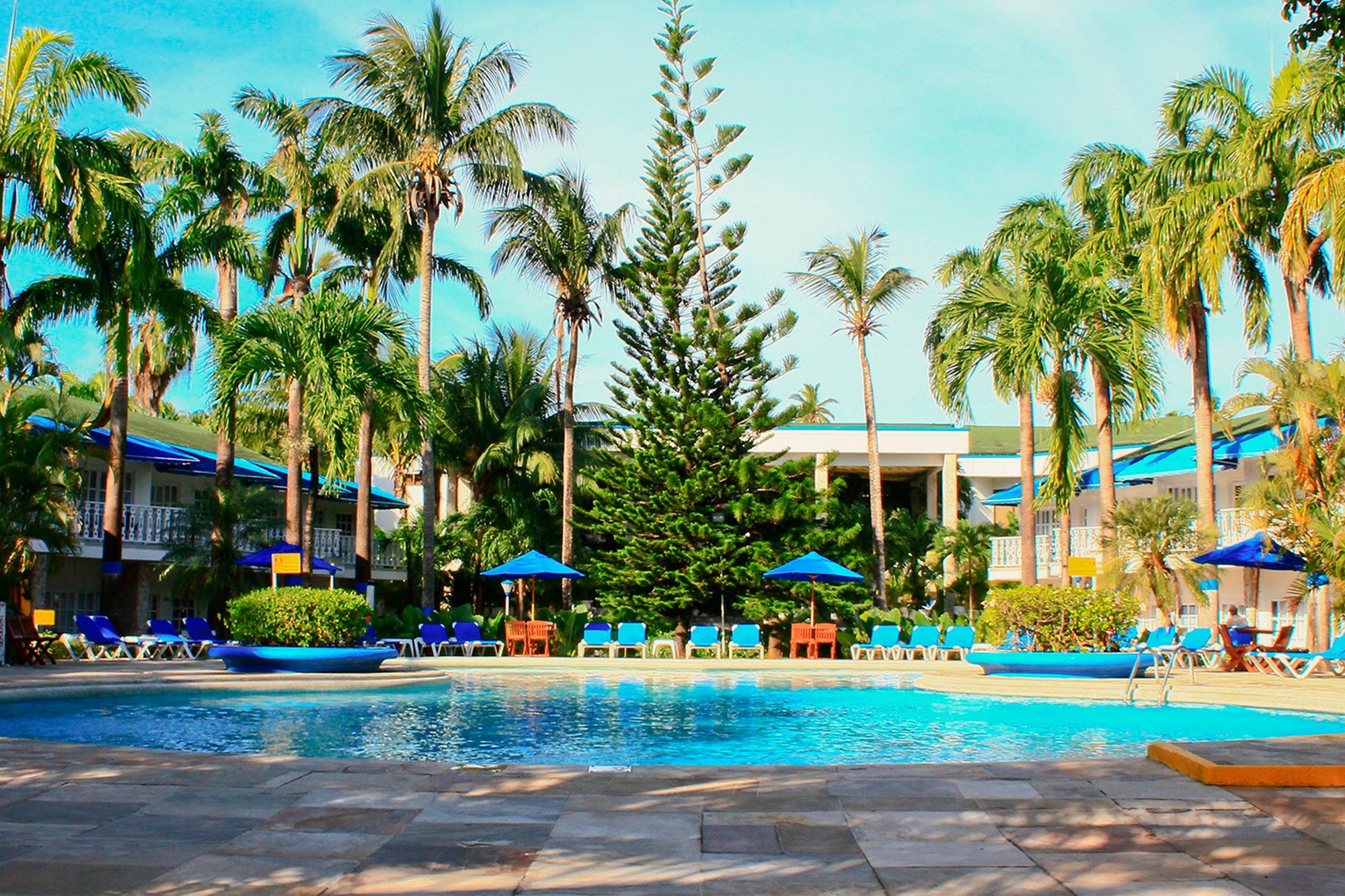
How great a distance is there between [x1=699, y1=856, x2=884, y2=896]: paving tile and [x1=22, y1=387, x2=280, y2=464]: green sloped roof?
2322 cm

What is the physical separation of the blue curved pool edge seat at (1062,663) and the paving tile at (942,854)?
33.8 ft

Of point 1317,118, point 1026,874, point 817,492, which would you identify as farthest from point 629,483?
point 1026,874

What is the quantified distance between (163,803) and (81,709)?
23.8 feet

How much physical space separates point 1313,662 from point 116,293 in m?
18.0

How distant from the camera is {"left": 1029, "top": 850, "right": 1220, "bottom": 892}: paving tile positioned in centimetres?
414

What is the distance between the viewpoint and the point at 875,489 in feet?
85.4

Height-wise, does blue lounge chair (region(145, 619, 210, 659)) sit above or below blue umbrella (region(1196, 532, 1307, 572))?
below

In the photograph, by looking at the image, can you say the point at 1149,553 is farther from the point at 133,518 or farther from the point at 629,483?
the point at 133,518

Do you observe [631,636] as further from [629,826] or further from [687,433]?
[629,826]

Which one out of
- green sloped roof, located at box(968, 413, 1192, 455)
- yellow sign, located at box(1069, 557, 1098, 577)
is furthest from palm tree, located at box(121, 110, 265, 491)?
green sloped roof, located at box(968, 413, 1192, 455)

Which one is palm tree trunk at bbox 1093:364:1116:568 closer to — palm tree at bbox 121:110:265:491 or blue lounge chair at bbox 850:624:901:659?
blue lounge chair at bbox 850:624:901:659

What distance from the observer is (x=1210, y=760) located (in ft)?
19.8

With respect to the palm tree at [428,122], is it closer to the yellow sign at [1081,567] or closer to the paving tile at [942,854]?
the yellow sign at [1081,567]

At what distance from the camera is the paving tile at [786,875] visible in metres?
4.07
